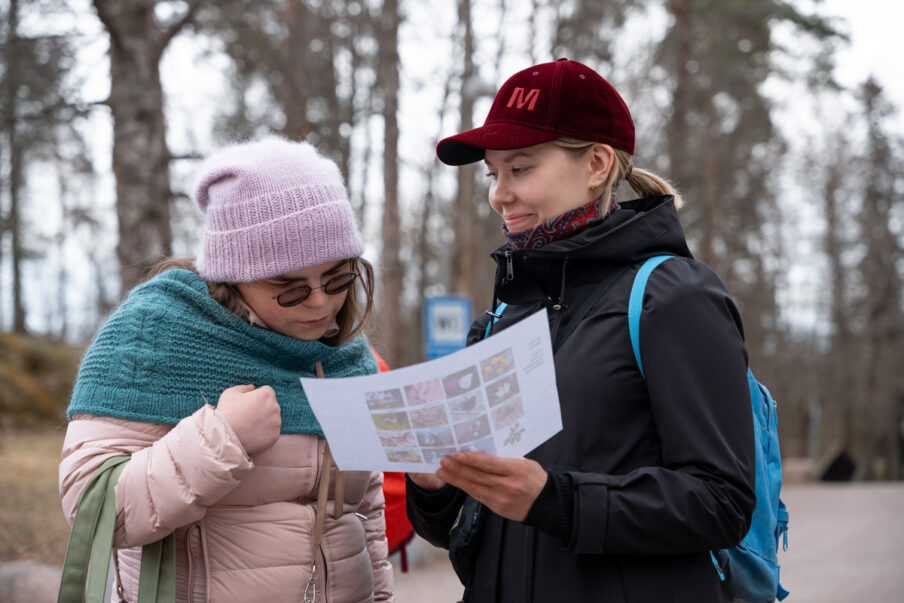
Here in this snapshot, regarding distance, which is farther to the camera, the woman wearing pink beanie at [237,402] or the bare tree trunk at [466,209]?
the bare tree trunk at [466,209]

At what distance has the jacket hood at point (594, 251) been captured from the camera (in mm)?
1928

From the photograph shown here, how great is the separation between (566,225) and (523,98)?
12.7 inches

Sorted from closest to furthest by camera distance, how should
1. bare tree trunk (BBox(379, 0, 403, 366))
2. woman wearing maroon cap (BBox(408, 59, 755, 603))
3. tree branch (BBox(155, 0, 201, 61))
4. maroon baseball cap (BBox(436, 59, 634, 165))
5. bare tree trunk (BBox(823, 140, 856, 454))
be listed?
woman wearing maroon cap (BBox(408, 59, 755, 603)) < maroon baseball cap (BBox(436, 59, 634, 165)) < tree branch (BBox(155, 0, 201, 61)) < bare tree trunk (BBox(379, 0, 403, 366)) < bare tree trunk (BBox(823, 140, 856, 454))

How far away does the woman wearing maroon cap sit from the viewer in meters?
1.71

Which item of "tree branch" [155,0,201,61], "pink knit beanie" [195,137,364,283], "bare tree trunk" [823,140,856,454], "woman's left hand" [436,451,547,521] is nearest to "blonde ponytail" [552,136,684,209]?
"pink knit beanie" [195,137,364,283]

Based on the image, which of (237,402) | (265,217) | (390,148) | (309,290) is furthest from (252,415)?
(390,148)

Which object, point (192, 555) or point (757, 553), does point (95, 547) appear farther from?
point (757, 553)

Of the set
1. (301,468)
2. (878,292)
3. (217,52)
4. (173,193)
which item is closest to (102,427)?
(301,468)

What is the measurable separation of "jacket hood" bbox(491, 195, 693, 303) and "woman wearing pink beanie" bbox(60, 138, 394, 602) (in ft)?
1.55

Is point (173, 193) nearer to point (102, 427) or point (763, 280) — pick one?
point (102, 427)

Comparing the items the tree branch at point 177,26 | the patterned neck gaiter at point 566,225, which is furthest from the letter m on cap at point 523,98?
the tree branch at point 177,26

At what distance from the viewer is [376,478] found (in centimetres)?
258

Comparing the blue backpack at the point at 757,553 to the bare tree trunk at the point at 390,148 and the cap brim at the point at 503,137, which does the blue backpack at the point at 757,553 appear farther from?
the bare tree trunk at the point at 390,148

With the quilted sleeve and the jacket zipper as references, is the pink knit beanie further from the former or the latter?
the jacket zipper
